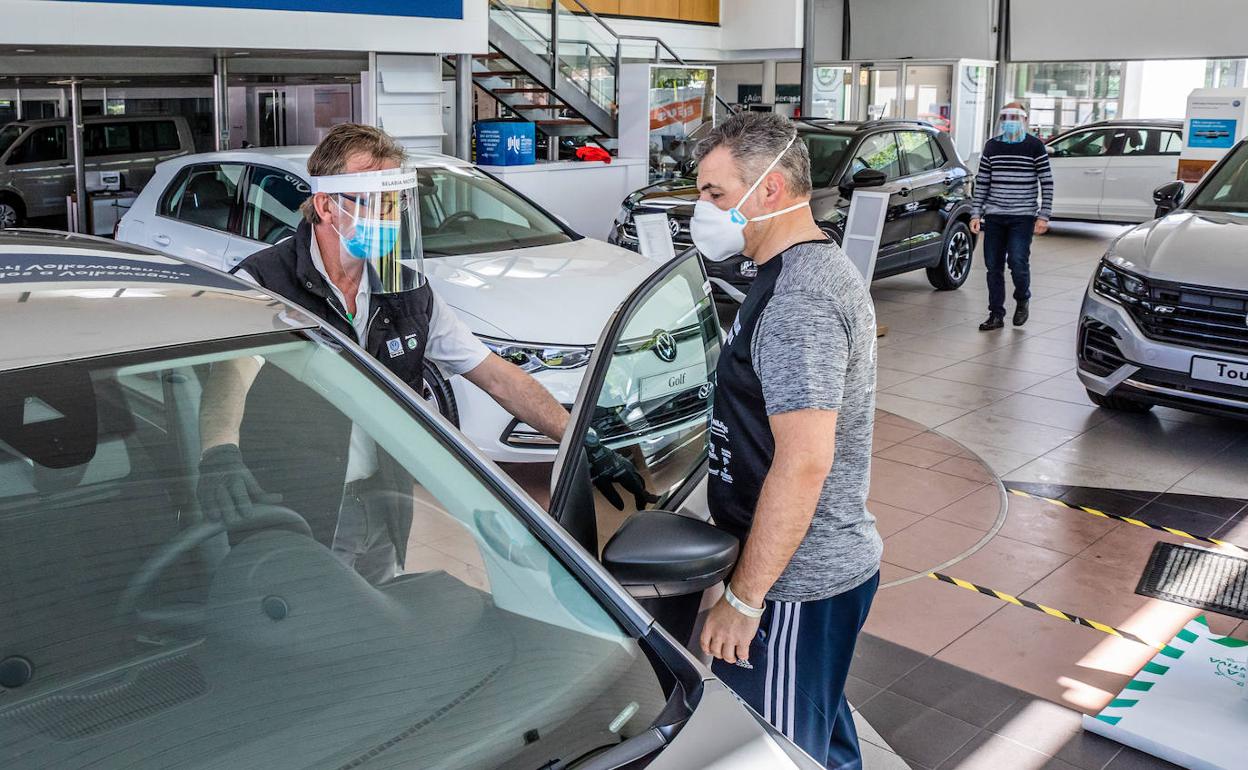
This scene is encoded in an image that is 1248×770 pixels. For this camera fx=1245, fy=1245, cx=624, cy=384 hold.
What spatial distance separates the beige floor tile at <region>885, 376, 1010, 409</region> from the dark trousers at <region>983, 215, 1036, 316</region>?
6.67 ft

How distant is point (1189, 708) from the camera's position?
12.9 feet

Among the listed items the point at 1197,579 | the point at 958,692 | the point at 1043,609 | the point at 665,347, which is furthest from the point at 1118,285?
the point at 665,347

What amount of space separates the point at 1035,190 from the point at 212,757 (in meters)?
9.37

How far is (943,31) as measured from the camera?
73.8 ft

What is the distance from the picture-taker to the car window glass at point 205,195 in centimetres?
741

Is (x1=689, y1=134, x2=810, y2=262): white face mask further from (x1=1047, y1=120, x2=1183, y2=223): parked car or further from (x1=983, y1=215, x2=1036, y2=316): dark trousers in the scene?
(x1=1047, y1=120, x2=1183, y2=223): parked car

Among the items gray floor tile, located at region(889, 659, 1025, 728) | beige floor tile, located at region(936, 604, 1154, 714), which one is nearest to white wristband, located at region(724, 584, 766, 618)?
gray floor tile, located at region(889, 659, 1025, 728)

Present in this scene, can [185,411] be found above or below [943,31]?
below

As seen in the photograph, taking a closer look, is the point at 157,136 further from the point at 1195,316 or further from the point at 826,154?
the point at 1195,316

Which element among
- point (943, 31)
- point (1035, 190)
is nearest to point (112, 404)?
point (1035, 190)

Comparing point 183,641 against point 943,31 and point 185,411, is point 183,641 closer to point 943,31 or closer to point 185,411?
point 185,411

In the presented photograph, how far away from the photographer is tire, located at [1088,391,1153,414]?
7607 millimetres

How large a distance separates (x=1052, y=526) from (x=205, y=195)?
17.1ft

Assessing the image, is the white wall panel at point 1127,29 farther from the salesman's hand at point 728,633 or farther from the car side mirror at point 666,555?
the car side mirror at point 666,555
